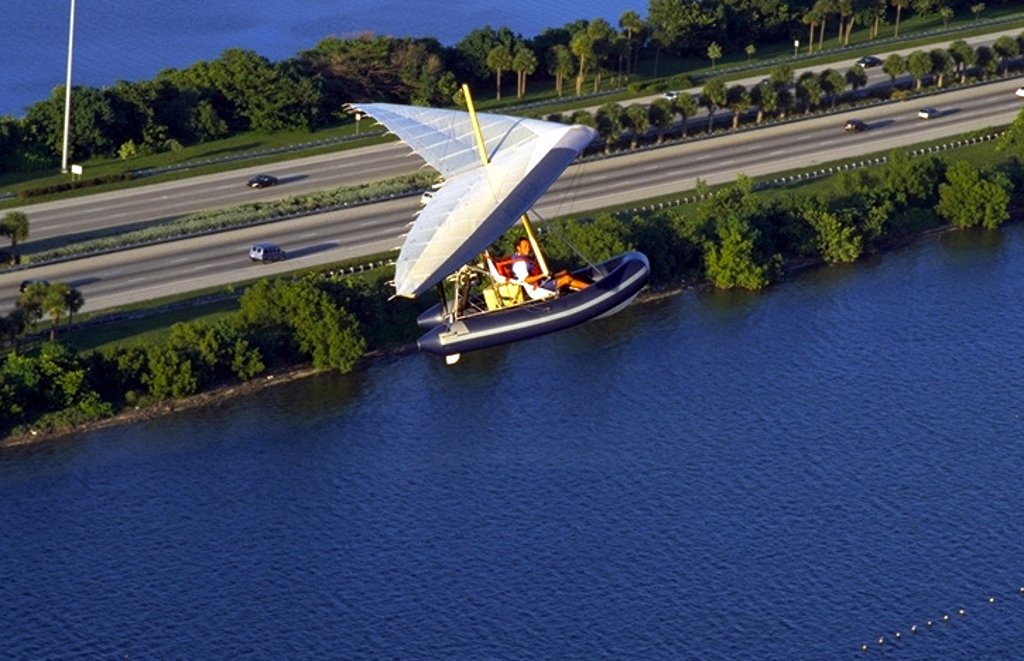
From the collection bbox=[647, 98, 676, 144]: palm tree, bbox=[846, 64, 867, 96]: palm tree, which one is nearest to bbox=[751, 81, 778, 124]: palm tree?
bbox=[647, 98, 676, 144]: palm tree

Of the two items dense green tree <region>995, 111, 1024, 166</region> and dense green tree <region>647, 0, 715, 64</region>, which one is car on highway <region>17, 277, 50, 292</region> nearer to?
dense green tree <region>995, 111, 1024, 166</region>

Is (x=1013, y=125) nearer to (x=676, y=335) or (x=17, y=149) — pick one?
(x=676, y=335)

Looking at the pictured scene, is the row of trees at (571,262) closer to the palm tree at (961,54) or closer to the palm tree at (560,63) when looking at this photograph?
the palm tree at (961,54)

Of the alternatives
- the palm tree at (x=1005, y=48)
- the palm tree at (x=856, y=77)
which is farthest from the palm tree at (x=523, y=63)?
the palm tree at (x=1005, y=48)

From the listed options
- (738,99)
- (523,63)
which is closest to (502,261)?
(738,99)

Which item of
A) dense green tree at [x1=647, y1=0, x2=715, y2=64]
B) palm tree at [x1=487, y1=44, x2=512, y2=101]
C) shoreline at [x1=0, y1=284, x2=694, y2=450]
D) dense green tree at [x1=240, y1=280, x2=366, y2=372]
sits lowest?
shoreline at [x1=0, y1=284, x2=694, y2=450]

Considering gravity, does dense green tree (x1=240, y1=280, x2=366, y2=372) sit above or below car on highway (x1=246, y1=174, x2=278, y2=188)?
below

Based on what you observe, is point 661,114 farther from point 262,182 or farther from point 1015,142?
point 262,182
